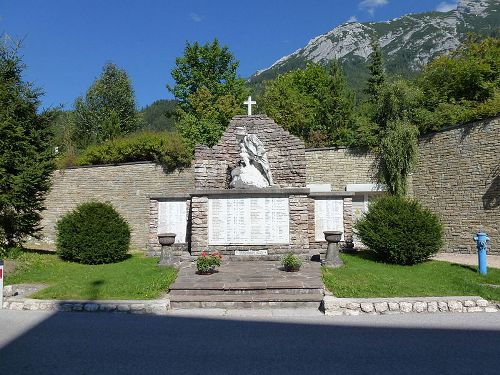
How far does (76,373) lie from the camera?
4.58 meters

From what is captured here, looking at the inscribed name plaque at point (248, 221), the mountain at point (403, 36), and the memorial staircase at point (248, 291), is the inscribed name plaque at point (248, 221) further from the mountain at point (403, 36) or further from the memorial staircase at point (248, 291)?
the mountain at point (403, 36)

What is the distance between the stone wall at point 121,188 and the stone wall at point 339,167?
241 inches

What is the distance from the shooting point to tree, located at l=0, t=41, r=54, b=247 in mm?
12634

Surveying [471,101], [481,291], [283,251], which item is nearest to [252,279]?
[283,251]

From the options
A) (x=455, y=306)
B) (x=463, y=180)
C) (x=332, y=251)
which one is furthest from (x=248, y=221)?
(x=463, y=180)

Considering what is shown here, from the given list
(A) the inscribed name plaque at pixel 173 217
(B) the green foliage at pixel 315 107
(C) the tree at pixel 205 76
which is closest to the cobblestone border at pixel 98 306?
(A) the inscribed name plaque at pixel 173 217

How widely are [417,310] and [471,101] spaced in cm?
1830

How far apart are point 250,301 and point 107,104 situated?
106 ft

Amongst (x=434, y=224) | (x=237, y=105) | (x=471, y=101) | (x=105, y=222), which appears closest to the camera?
(x=434, y=224)

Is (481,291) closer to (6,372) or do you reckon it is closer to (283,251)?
(283,251)

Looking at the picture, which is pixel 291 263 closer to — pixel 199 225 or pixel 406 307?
pixel 406 307

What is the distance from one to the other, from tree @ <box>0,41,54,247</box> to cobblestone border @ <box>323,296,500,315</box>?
34.1 feet

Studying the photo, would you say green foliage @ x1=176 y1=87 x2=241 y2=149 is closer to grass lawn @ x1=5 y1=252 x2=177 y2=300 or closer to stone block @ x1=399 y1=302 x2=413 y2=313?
grass lawn @ x1=5 y1=252 x2=177 y2=300

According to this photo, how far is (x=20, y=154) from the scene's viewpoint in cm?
1297
